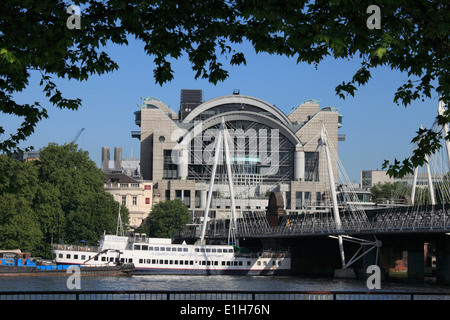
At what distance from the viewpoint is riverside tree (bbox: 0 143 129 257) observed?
10619 centimetres

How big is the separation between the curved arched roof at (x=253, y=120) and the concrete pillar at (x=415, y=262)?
81.8 metres

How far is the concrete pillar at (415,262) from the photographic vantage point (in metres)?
86.2

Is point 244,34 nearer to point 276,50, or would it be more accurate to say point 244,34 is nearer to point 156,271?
point 276,50

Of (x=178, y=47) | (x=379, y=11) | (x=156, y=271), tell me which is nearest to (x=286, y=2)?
(x=379, y=11)

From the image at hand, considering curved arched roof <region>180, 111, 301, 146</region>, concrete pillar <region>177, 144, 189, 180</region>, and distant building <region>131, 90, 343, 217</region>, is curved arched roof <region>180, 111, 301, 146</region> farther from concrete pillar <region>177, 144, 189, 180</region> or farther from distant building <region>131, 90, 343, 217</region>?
concrete pillar <region>177, 144, 189, 180</region>

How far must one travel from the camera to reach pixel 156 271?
335 ft

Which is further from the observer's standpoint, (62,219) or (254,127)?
(254,127)

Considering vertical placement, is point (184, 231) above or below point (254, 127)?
below

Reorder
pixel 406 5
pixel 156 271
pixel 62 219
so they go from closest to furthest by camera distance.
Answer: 1. pixel 406 5
2. pixel 156 271
3. pixel 62 219

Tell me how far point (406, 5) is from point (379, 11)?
56.8 inches

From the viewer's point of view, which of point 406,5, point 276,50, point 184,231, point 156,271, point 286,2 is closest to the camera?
point 286,2

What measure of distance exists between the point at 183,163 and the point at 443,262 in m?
88.6

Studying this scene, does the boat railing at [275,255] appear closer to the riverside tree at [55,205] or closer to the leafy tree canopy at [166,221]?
the riverside tree at [55,205]

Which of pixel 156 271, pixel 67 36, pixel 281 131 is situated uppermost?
pixel 281 131
